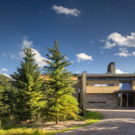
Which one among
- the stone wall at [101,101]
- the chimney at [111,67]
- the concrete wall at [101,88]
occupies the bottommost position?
the stone wall at [101,101]

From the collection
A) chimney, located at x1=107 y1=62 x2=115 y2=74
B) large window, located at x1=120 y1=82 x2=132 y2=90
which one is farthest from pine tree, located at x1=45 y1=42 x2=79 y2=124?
chimney, located at x1=107 y1=62 x2=115 y2=74

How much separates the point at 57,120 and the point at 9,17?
37.4 feet

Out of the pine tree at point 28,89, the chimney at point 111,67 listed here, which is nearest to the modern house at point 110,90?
the chimney at point 111,67

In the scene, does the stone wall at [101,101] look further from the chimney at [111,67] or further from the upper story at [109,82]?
the chimney at [111,67]

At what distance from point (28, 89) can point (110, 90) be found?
16.8 metres

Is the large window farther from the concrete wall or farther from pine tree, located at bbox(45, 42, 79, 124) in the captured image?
pine tree, located at bbox(45, 42, 79, 124)

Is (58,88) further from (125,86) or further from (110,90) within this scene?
(125,86)

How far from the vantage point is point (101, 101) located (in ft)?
89.9

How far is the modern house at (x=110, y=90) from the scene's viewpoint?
26478mm

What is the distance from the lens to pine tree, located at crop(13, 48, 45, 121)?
1488 cm

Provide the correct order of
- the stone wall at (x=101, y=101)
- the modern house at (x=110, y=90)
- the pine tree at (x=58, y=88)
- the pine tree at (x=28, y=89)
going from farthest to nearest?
1. the stone wall at (x=101, y=101)
2. the modern house at (x=110, y=90)
3. the pine tree at (x=28, y=89)
4. the pine tree at (x=58, y=88)

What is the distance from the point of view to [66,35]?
728 inches

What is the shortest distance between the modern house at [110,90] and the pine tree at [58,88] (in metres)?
12.0

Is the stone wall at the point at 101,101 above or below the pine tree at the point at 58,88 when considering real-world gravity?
below
